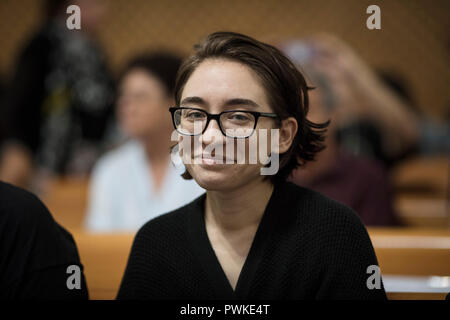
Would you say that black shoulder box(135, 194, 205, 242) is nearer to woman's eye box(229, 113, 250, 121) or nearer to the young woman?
the young woman

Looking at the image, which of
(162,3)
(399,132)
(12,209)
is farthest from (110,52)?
(12,209)

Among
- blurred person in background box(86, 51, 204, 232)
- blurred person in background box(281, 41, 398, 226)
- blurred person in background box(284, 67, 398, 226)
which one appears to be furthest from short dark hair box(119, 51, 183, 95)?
blurred person in background box(284, 67, 398, 226)

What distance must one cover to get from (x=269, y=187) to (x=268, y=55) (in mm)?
211

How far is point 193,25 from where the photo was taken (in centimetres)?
358

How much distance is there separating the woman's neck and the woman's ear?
66 millimetres

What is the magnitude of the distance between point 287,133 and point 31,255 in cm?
45

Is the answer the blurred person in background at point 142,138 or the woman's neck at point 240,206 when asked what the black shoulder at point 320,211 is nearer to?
the woman's neck at point 240,206

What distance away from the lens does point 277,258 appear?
75 centimetres

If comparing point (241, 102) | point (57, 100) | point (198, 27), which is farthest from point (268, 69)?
point (198, 27)

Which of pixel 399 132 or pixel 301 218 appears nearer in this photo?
pixel 301 218

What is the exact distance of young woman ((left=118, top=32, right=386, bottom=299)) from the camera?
696mm

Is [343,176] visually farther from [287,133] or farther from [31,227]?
[31,227]

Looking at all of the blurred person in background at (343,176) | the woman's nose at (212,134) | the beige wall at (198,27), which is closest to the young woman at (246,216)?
the woman's nose at (212,134)
